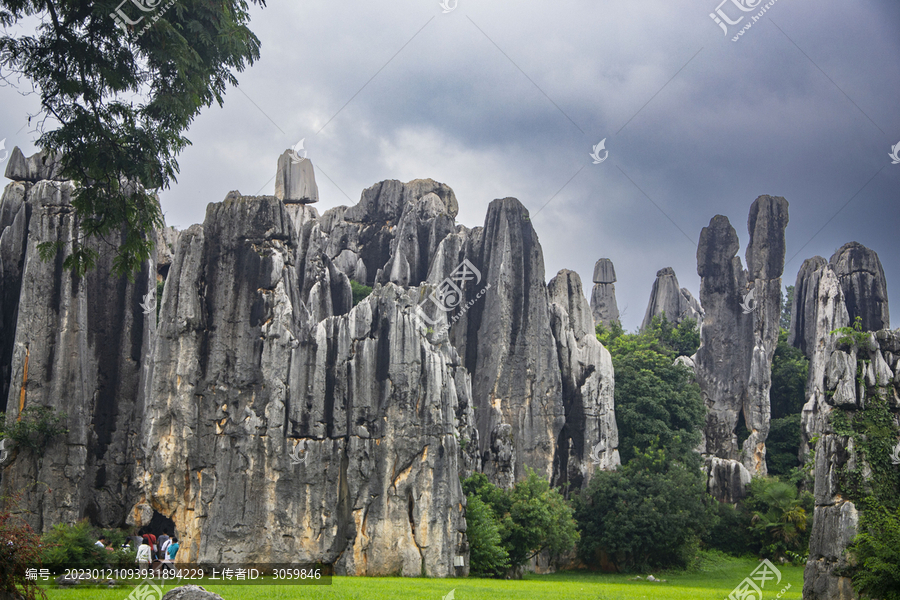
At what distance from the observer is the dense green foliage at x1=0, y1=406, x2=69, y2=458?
31.5 m

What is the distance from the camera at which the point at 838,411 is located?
80.5 feet

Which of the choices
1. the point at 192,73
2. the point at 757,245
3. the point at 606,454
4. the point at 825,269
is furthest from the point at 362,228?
the point at 192,73

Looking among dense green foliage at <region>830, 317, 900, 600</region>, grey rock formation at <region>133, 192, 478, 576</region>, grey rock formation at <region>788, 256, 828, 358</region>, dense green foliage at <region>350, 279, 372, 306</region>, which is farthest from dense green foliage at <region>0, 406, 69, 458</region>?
grey rock formation at <region>788, 256, 828, 358</region>

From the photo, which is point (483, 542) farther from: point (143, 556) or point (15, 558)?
point (15, 558)

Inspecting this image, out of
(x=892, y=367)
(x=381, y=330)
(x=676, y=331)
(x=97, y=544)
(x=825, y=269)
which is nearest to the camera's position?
(x=97, y=544)

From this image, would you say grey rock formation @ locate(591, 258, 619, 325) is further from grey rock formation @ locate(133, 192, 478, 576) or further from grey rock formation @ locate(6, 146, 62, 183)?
grey rock formation @ locate(6, 146, 62, 183)

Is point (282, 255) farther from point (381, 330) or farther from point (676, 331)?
point (676, 331)

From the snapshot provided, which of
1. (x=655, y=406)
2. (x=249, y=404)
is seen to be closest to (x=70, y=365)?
(x=249, y=404)

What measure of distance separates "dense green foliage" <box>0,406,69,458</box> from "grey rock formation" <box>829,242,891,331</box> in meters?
50.3

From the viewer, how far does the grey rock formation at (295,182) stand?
6481cm

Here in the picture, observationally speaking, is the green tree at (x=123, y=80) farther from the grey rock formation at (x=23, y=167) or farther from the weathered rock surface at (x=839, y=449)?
the grey rock formation at (x=23, y=167)

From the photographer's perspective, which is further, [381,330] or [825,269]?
[825,269]

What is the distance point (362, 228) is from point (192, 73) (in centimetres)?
4260

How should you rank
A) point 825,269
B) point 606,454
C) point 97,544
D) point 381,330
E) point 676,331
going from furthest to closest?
point 676,331 → point 825,269 → point 606,454 → point 381,330 → point 97,544
